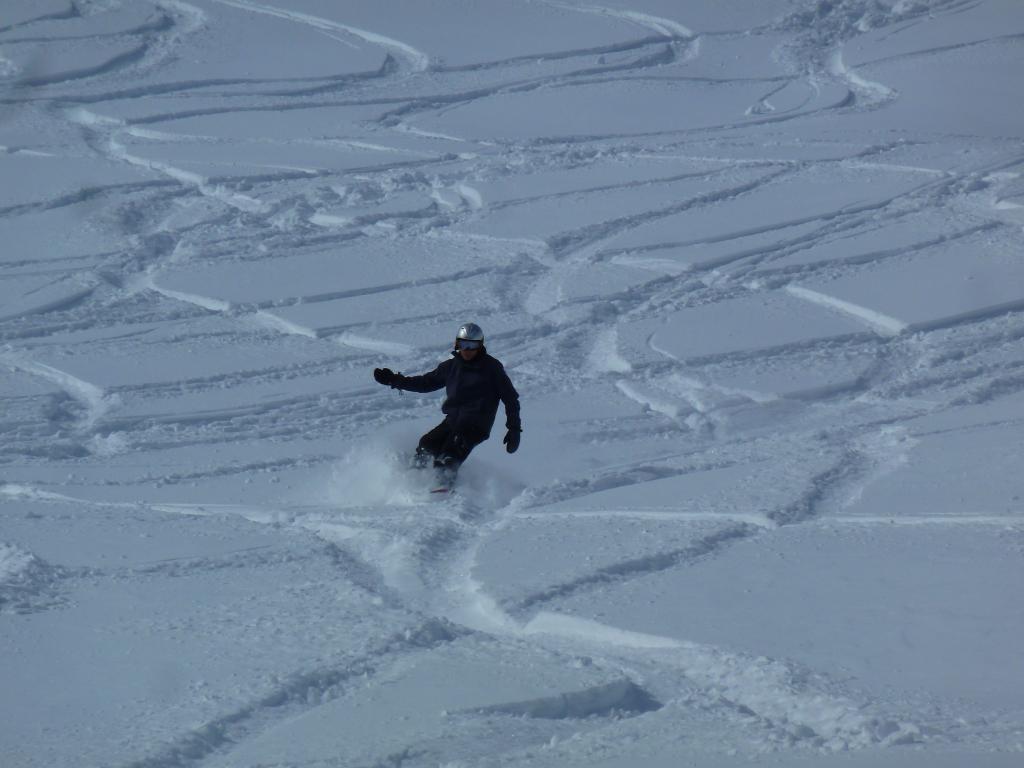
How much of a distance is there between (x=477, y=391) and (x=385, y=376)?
0.54 metres

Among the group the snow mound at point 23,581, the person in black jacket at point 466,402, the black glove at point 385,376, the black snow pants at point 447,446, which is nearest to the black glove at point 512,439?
the person in black jacket at point 466,402

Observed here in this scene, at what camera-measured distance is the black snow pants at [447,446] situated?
25.4ft

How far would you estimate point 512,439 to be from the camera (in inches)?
295

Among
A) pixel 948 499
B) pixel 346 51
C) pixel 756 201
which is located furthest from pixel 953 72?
pixel 948 499

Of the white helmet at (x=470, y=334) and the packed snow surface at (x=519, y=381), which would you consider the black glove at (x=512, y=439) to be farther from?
the white helmet at (x=470, y=334)

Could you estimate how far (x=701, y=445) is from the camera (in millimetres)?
8711

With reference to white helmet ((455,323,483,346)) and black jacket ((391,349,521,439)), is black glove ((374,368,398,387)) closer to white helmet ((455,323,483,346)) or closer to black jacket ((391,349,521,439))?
black jacket ((391,349,521,439))

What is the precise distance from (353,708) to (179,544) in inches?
90.1

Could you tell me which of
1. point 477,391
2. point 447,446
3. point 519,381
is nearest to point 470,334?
point 477,391

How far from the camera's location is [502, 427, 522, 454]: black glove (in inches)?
294

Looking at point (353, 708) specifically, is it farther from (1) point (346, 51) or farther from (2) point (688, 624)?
(1) point (346, 51)

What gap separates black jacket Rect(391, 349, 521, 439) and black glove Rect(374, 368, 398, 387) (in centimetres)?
3

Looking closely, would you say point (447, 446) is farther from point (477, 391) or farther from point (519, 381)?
point (519, 381)

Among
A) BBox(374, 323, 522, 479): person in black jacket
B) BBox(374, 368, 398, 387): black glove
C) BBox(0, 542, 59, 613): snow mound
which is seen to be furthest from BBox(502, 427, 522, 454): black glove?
BBox(0, 542, 59, 613): snow mound
